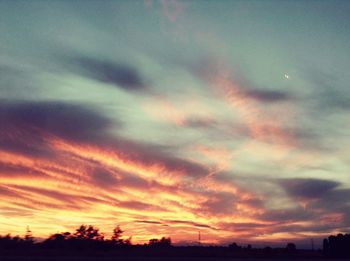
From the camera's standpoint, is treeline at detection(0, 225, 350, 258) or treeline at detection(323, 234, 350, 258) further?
treeline at detection(323, 234, 350, 258)

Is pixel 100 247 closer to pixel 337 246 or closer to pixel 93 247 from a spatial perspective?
pixel 93 247

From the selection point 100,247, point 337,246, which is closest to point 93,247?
point 100,247

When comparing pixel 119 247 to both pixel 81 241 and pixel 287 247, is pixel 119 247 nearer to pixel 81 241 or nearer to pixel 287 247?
pixel 81 241

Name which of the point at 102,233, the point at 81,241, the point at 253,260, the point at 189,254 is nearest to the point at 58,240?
the point at 81,241

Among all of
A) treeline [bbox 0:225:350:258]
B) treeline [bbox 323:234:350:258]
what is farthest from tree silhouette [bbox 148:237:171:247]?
treeline [bbox 323:234:350:258]

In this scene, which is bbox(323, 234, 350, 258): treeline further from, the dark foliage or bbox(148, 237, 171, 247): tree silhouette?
bbox(148, 237, 171, 247): tree silhouette

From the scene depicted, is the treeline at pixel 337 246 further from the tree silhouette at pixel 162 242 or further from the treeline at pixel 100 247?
the tree silhouette at pixel 162 242

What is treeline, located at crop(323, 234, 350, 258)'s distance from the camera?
60094 millimetres

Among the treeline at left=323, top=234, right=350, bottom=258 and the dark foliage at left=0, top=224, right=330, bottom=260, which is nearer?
the dark foliage at left=0, top=224, right=330, bottom=260

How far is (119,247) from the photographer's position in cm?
5459

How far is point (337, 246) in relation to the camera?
60.8m

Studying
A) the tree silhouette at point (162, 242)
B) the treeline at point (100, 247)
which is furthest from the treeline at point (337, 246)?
the tree silhouette at point (162, 242)

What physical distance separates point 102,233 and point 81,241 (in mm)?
4544

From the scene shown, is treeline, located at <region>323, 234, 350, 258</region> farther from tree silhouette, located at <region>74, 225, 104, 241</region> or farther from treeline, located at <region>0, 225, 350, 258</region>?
tree silhouette, located at <region>74, 225, 104, 241</region>
